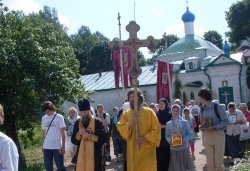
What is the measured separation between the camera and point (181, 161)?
9141 mm

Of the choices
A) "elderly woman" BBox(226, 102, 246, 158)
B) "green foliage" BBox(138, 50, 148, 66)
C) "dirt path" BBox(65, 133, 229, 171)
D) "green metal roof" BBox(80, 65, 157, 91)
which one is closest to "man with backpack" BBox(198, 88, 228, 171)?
"dirt path" BBox(65, 133, 229, 171)

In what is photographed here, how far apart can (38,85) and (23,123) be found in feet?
4.39

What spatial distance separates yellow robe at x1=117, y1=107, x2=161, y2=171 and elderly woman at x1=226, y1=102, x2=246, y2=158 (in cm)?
498

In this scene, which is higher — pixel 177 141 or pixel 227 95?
pixel 227 95

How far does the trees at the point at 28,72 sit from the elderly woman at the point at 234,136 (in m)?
5.38

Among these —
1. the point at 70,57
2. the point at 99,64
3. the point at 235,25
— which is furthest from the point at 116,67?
the point at 99,64

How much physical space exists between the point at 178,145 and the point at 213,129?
1.49m

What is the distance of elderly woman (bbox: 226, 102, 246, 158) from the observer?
11.7 metres

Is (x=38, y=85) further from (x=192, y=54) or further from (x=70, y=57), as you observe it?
(x=192, y=54)

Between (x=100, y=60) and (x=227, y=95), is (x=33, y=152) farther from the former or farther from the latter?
(x=100, y=60)

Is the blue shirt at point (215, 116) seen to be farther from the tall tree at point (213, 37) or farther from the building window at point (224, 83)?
the tall tree at point (213, 37)

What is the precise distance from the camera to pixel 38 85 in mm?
13836

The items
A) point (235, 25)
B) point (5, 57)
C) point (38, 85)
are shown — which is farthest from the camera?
point (235, 25)

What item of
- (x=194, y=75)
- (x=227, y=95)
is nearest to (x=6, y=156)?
(x=227, y=95)
